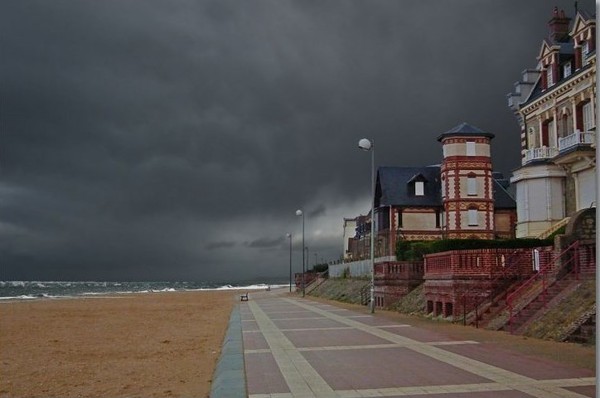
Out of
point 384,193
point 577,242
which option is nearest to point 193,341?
point 577,242

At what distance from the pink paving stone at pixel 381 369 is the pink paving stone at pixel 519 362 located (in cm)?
102

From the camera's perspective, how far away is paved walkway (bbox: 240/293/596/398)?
9.43 metres

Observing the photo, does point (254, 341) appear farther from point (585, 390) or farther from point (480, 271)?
point (585, 390)

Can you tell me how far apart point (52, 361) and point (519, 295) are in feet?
47.3

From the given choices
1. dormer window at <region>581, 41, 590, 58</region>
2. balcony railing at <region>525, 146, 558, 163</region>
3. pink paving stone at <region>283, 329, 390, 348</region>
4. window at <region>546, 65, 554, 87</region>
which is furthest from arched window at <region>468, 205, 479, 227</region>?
pink paving stone at <region>283, 329, 390, 348</region>

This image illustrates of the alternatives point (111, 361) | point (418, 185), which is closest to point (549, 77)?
point (418, 185)

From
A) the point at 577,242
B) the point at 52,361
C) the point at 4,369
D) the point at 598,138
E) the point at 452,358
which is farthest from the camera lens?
the point at 577,242

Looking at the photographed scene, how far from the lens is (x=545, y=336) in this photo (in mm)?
15984

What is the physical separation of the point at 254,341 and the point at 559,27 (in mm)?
32117

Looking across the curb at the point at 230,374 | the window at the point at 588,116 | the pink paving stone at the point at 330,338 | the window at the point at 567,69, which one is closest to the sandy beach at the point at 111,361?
the curb at the point at 230,374

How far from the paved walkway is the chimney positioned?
28.1m

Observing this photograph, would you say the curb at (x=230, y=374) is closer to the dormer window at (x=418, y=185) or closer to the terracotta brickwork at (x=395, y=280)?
the terracotta brickwork at (x=395, y=280)

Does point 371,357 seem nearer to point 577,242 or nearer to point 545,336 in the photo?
point 545,336

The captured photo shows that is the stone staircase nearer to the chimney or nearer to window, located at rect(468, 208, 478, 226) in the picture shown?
the chimney
